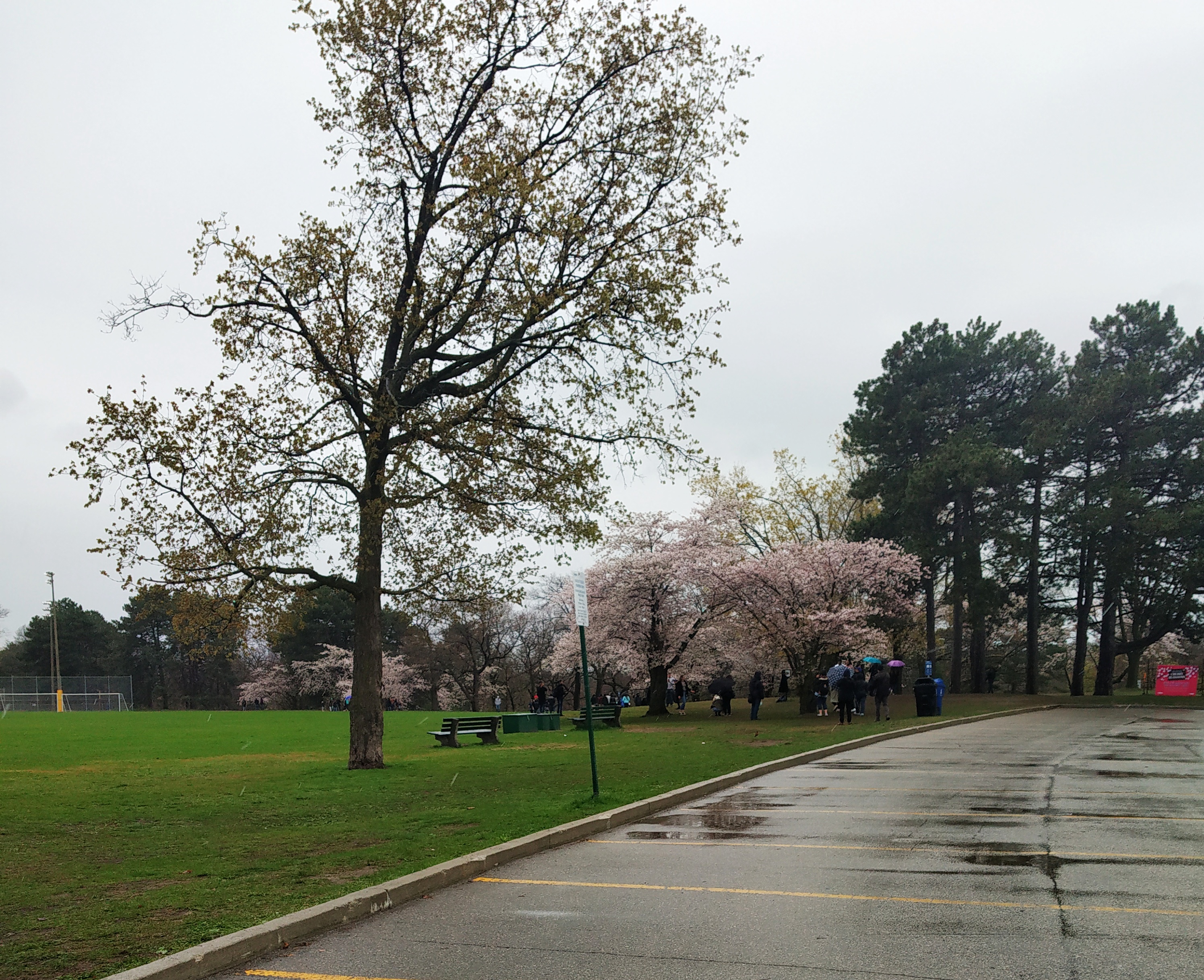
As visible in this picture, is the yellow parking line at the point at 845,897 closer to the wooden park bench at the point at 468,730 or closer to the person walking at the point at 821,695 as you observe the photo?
the wooden park bench at the point at 468,730

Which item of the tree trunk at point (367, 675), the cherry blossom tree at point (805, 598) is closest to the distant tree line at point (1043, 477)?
the cherry blossom tree at point (805, 598)

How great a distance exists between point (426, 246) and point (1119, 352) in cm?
4348

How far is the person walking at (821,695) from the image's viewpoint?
113 ft

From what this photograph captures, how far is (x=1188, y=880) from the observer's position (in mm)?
7152

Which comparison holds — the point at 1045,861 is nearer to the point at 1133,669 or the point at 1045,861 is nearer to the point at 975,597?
the point at 975,597

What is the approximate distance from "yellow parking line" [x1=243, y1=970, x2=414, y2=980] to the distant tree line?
44.3m

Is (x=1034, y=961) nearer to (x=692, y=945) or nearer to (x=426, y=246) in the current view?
(x=692, y=945)

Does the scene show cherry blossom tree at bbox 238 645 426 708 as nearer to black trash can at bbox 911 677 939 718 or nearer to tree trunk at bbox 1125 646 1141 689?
tree trunk at bbox 1125 646 1141 689

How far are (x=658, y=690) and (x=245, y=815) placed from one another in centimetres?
3216

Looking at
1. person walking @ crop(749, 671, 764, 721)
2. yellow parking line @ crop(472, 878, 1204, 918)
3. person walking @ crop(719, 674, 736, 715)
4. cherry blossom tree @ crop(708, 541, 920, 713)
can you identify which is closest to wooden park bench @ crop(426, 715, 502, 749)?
person walking @ crop(749, 671, 764, 721)

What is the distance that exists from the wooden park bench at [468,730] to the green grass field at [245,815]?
30.7 inches

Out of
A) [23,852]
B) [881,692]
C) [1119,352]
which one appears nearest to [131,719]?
[881,692]

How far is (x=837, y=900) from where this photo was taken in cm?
683

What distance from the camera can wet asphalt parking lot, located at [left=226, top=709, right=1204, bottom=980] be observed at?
5.42 meters
